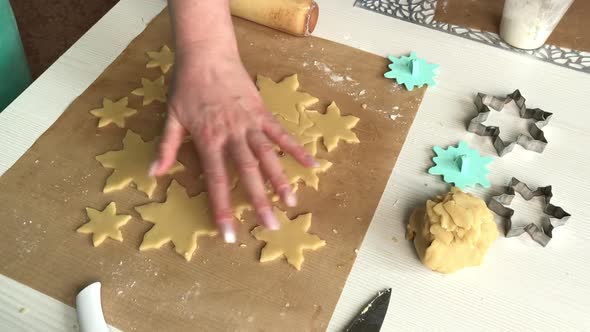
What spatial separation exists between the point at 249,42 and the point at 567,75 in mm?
574

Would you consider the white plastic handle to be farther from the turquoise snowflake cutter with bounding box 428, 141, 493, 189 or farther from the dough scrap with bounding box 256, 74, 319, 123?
the turquoise snowflake cutter with bounding box 428, 141, 493, 189

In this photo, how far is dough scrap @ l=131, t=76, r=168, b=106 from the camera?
86cm

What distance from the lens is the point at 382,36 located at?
3.21 feet

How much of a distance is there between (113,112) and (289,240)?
368mm

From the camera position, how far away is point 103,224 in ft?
2.34

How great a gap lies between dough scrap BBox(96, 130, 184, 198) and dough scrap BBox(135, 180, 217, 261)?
1.4 inches

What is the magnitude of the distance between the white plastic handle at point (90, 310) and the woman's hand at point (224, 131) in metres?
0.17

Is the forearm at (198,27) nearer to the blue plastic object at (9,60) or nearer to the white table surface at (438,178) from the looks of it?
the white table surface at (438,178)

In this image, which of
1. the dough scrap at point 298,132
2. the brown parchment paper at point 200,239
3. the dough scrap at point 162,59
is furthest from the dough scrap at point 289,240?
the dough scrap at point 162,59

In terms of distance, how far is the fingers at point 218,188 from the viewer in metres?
0.63

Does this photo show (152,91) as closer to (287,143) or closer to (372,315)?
(287,143)

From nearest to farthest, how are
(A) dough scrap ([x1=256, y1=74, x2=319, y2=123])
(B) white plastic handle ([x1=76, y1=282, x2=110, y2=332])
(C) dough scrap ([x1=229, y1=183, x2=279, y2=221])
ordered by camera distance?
(B) white plastic handle ([x1=76, y1=282, x2=110, y2=332])
(C) dough scrap ([x1=229, y1=183, x2=279, y2=221])
(A) dough scrap ([x1=256, y1=74, x2=319, y2=123])

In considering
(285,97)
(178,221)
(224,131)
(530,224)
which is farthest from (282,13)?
(530,224)

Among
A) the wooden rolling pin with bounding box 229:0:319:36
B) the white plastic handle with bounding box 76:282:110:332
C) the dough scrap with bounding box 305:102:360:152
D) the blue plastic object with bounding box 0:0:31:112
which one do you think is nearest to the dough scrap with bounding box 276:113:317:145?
the dough scrap with bounding box 305:102:360:152
